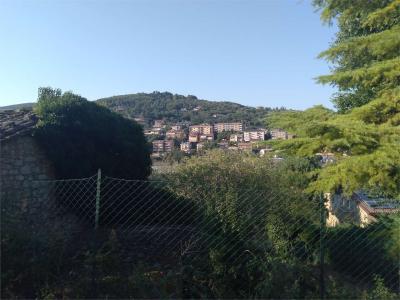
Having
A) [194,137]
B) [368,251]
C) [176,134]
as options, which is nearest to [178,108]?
[176,134]

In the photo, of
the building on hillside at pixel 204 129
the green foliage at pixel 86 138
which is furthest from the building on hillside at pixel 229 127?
the green foliage at pixel 86 138

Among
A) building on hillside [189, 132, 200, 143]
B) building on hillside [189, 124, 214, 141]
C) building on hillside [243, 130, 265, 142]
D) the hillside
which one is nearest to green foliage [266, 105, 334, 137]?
building on hillside [243, 130, 265, 142]

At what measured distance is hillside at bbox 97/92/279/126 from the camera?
3400 cm

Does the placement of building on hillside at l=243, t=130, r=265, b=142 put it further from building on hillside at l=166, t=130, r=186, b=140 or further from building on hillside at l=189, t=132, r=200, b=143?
building on hillside at l=166, t=130, r=186, b=140

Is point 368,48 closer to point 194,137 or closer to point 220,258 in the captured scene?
point 220,258

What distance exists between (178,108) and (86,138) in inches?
1066

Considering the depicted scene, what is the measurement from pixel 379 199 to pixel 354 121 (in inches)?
266

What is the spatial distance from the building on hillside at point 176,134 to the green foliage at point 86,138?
531 inches

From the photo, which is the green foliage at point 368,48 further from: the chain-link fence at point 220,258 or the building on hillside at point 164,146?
the building on hillside at point 164,146

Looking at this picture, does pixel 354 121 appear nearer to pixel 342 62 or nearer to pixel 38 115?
pixel 342 62

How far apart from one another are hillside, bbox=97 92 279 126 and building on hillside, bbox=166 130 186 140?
9.04ft

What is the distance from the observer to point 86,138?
11.4m

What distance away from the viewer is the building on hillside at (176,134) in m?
27.1

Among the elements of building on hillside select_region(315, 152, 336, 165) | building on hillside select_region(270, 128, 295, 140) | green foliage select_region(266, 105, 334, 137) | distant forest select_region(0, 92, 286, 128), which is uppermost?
distant forest select_region(0, 92, 286, 128)
